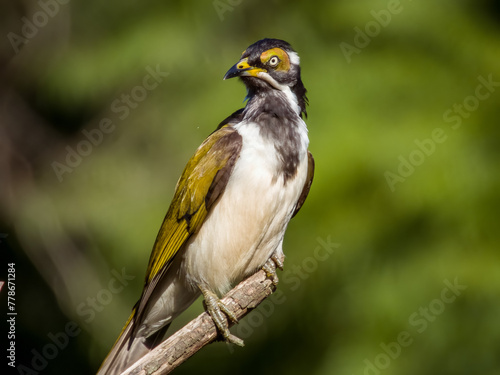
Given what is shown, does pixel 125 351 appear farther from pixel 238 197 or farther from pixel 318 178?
pixel 318 178

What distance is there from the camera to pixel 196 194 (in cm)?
474

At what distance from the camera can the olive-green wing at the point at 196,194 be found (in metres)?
4.70

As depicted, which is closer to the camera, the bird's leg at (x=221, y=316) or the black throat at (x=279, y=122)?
the bird's leg at (x=221, y=316)

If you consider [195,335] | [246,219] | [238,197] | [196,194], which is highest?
[196,194]

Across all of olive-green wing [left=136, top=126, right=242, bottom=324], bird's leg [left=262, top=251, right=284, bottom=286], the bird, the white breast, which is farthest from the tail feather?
bird's leg [left=262, top=251, right=284, bottom=286]

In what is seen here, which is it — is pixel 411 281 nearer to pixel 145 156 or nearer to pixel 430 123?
pixel 430 123

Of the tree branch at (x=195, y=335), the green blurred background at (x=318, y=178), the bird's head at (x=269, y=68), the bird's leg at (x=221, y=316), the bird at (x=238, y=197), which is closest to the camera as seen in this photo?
the tree branch at (x=195, y=335)

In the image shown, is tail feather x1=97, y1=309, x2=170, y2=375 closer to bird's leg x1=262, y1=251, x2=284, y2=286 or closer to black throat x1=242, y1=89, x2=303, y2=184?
bird's leg x1=262, y1=251, x2=284, y2=286

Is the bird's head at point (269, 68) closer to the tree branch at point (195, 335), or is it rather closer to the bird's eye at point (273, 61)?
the bird's eye at point (273, 61)

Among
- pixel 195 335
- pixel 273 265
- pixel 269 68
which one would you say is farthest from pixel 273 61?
pixel 195 335

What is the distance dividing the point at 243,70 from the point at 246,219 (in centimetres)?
94

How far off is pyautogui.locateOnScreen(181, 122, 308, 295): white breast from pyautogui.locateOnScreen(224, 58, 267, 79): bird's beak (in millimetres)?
325

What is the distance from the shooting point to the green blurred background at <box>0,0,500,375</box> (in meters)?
6.41

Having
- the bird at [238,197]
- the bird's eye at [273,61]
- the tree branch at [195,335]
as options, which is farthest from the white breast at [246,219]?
the bird's eye at [273,61]
